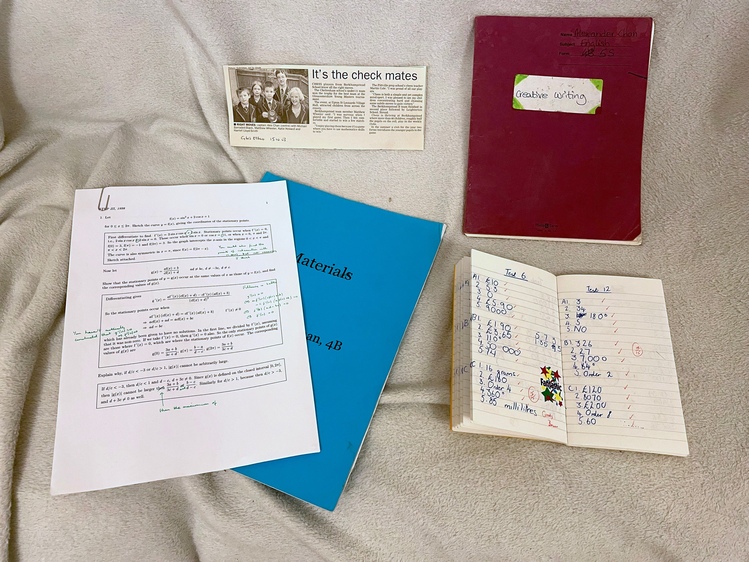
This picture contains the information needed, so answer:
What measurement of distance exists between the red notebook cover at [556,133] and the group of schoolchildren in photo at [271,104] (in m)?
0.25

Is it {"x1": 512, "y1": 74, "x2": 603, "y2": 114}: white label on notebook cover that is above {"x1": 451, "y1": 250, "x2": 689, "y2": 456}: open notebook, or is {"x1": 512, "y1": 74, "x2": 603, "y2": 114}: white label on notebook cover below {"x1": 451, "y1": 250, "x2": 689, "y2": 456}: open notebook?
above

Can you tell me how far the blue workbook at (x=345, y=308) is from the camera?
541 mm

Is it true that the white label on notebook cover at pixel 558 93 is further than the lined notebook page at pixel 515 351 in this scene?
Yes

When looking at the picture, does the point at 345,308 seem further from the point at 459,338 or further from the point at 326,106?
the point at 326,106

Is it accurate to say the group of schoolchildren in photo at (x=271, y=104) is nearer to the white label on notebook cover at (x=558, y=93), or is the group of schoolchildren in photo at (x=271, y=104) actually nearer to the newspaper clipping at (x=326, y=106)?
the newspaper clipping at (x=326, y=106)

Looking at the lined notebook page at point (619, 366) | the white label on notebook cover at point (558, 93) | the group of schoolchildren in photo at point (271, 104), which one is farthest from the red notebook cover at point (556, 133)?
the group of schoolchildren in photo at point (271, 104)

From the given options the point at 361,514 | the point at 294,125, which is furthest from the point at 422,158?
the point at 361,514

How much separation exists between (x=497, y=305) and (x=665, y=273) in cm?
26

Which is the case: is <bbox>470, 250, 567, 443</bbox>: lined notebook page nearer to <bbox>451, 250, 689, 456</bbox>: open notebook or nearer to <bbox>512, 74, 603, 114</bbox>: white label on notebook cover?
<bbox>451, 250, 689, 456</bbox>: open notebook

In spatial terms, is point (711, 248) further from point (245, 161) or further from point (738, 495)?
point (245, 161)

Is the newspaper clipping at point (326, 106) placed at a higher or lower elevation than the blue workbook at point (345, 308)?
higher

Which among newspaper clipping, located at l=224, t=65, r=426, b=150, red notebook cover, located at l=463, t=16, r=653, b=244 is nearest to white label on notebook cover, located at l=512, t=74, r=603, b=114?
red notebook cover, located at l=463, t=16, r=653, b=244

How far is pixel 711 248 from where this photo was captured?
67 centimetres

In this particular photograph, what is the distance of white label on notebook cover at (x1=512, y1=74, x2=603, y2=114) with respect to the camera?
682 mm
